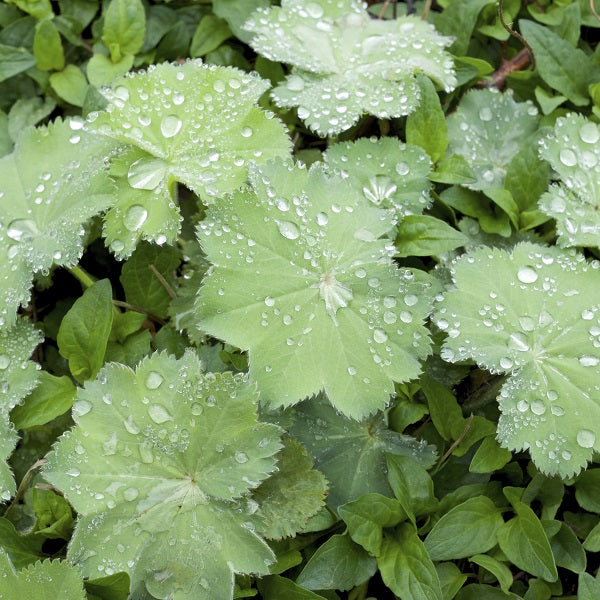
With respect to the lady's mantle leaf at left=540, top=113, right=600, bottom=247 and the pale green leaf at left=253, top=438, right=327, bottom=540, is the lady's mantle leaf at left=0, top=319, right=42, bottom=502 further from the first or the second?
the lady's mantle leaf at left=540, top=113, right=600, bottom=247

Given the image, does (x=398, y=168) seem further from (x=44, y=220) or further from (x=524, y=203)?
(x=44, y=220)

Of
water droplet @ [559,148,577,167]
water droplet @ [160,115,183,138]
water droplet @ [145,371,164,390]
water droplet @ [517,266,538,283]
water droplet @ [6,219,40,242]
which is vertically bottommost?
water droplet @ [517,266,538,283]

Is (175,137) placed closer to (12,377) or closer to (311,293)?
(311,293)

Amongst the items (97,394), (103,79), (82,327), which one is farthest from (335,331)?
(103,79)

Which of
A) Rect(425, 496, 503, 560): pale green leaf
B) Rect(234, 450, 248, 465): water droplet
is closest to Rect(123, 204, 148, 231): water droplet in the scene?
Rect(234, 450, 248, 465): water droplet

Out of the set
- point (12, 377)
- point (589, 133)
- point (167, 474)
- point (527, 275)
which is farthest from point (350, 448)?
point (589, 133)

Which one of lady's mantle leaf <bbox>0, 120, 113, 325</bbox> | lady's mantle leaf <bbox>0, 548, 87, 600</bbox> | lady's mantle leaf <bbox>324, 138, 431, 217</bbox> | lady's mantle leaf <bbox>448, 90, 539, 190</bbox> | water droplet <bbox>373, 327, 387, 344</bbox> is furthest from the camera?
lady's mantle leaf <bbox>448, 90, 539, 190</bbox>
